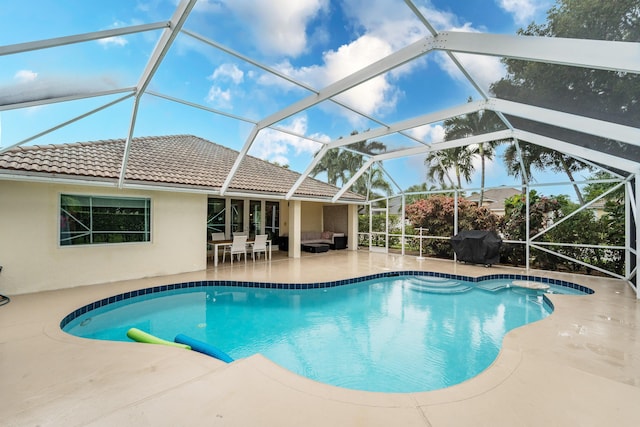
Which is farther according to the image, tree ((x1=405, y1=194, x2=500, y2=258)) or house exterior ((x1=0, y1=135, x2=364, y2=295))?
tree ((x1=405, y1=194, x2=500, y2=258))

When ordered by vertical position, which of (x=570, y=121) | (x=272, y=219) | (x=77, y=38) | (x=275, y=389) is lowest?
(x=275, y=389)

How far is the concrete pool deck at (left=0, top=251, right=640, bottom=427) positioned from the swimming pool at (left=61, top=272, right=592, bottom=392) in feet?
3.06

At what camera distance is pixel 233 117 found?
6.73m

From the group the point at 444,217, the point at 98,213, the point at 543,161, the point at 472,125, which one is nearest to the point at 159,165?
the point at 98,213

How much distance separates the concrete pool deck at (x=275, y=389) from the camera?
7.59 ft

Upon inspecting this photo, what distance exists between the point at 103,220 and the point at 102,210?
0.27 metres

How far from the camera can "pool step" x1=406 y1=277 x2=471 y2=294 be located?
26.6 feet

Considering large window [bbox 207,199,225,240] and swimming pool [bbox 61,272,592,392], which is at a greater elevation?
large window [bbox 207,199,225,240]

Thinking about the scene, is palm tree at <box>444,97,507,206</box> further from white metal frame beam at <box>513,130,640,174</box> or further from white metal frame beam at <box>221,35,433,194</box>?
white metal frame beam at <box>221,35,433,194</box>

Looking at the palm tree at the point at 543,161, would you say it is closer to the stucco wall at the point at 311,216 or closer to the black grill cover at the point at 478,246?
the black grill cover at the point at 478,246

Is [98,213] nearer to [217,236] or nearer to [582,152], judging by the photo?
[217,236]

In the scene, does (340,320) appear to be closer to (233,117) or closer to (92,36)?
(233,117)

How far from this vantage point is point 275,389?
2.67 m

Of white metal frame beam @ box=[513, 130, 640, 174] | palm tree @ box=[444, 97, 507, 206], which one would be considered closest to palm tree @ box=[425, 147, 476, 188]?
palm tree @ box=[444, 97, 507, 206]
